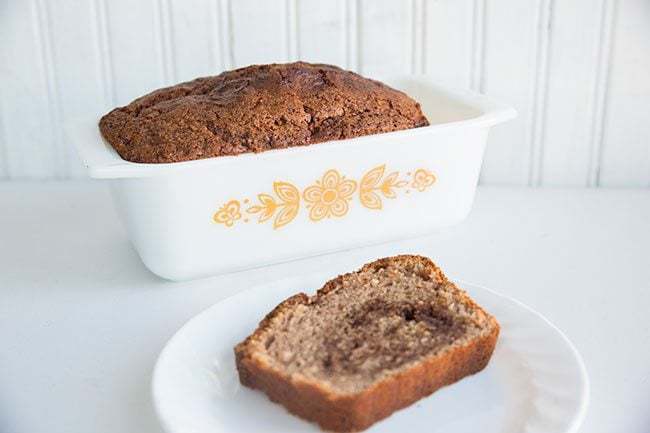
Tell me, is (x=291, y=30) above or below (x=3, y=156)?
above

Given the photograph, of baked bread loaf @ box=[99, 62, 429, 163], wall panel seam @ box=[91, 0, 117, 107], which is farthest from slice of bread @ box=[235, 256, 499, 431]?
wall panel seam @ box=[91, 0, 117, 107]

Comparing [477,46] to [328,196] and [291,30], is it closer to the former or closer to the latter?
[291,30]

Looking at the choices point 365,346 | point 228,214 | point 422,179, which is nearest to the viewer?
point 365,346

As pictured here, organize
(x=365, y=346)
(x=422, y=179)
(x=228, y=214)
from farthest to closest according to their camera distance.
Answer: (x=422, y=179) < (x=228, y=214) < (x=365, y=346)

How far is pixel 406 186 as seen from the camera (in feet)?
3.54

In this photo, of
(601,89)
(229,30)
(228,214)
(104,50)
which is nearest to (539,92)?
(601,89)

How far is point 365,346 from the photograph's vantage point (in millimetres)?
774

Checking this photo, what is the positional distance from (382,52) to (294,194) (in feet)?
1.46

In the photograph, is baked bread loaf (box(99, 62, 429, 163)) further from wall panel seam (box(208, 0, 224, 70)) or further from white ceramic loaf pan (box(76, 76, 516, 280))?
wall panel seam (box(208, 0, 224, 70))

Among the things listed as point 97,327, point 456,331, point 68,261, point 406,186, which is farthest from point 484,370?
point 68,261

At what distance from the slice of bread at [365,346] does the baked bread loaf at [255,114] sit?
0.76 ft

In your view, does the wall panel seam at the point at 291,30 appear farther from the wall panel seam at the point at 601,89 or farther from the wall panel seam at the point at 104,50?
the wall panel seam at the point at 601,89

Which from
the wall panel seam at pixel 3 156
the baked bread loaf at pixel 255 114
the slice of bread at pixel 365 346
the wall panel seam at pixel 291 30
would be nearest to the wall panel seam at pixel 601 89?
the baked bread loaf at pixel 255 114

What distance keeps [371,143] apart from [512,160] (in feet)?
1.62
